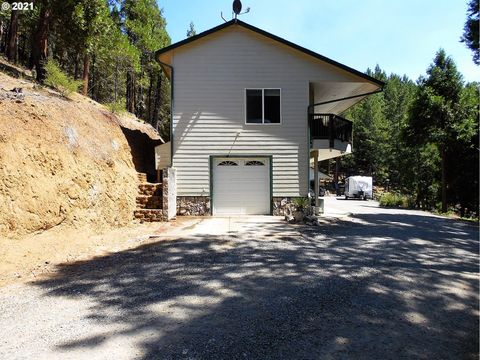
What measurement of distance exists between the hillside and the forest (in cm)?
365

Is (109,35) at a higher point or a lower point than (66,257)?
higher

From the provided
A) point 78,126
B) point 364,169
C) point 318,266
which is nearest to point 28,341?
point 318,266

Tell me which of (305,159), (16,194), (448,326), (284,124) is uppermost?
(284,124)

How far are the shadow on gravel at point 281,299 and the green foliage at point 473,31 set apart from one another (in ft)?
30.1

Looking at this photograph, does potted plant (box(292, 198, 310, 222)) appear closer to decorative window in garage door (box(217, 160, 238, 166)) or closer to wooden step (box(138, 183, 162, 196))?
decorative window in garage door (box(217, 160, 238, 166))

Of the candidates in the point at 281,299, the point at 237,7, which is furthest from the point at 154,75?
the point at 281,299

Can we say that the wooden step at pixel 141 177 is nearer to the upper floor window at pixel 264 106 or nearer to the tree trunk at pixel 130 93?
the upper floor window at pixel 264 106

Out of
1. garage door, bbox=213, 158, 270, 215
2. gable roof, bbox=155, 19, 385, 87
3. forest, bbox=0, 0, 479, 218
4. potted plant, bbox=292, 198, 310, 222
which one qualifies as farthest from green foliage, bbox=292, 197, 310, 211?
forest, bbox=0, 0, 479, 218

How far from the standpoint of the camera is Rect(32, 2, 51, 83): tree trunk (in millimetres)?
13625

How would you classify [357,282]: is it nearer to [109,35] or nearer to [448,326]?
[448,326]

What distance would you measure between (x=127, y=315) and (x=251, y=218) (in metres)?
9.14

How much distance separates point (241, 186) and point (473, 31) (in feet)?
34.3

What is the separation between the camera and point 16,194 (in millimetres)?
6805

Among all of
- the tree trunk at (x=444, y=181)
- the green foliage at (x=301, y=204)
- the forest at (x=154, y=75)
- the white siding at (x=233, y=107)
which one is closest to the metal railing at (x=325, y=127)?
the white siding at (x=233, y=107)
